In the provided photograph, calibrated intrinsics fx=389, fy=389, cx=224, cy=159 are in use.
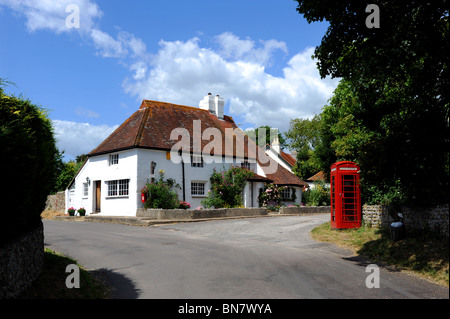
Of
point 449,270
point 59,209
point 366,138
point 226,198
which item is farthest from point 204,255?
point 59,209

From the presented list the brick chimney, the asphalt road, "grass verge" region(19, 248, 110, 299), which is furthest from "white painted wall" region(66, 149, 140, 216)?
"grass verge" region(19, 248, 110, 299)

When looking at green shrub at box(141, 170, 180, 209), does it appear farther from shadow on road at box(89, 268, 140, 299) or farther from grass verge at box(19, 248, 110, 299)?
grass verge at box(19, 248, 110, 299)

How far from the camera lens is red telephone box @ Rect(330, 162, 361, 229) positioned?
15891 mm

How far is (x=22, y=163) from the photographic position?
229 inches

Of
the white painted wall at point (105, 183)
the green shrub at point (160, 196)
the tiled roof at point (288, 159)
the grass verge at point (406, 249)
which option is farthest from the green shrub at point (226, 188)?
the tiled roof at point (288, 159)

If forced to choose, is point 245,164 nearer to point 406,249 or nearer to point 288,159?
point 406,249

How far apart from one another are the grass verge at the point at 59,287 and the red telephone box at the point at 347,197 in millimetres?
10555

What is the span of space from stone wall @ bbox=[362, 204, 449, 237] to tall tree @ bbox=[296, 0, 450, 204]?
0.41m

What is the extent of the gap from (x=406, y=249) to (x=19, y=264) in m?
9.53

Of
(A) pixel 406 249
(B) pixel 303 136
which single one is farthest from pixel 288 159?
(A) pixel 406 249

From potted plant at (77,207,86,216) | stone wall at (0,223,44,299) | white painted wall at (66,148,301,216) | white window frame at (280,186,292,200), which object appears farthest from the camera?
white window frame at (280,186,292,200)

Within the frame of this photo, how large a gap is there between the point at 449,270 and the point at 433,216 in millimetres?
3442

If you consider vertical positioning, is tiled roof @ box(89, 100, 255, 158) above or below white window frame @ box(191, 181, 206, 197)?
above
